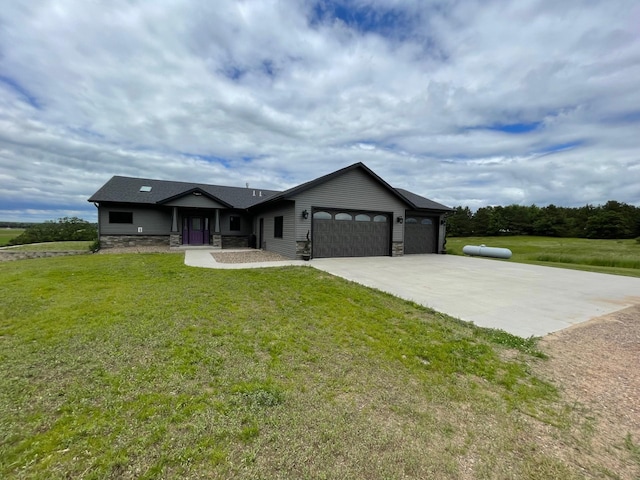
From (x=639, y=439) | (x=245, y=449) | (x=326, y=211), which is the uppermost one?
(x=326, y=211)

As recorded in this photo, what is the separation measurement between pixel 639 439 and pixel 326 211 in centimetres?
1222

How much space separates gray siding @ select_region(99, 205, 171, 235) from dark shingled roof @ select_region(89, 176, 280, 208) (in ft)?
2.21

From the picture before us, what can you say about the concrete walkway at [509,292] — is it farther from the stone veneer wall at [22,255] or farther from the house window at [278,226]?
the stone veneer wall at [22,255]

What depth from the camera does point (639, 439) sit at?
2.36 metres

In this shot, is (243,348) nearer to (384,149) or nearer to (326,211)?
(326,211)

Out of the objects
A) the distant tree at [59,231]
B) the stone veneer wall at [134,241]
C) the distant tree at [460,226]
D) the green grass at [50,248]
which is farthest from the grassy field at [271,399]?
the distant tree at [460,226]

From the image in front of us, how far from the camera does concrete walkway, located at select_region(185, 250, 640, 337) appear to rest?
17.9 ft

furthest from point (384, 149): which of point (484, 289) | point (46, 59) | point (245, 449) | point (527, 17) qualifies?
point (245, 449)

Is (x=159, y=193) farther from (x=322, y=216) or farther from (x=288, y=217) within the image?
(x=322, y=216)

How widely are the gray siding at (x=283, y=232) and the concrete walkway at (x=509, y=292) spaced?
2.71 meters

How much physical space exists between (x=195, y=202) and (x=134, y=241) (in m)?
4.61

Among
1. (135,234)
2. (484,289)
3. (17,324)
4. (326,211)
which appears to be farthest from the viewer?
(135,234)

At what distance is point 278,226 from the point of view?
50.4 feet

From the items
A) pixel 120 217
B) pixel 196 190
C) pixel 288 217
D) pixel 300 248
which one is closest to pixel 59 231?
pixel 120 217
